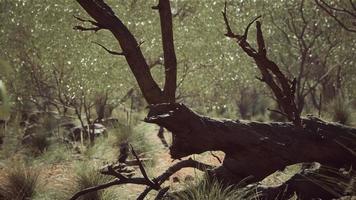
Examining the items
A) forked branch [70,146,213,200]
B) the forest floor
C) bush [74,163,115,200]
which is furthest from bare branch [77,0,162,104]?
bush [74,163,115,200]

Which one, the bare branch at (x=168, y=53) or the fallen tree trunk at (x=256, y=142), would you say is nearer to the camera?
the fallen tree trunk at (x=256, y=142)

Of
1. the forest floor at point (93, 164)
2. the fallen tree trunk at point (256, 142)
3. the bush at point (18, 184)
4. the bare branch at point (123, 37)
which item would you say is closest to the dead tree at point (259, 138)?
the fallen tree trunk at point (256, 142)

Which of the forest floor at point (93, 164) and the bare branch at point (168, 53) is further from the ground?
the bare branch at point (168, 53)

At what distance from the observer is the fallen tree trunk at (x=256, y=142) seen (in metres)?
5.33

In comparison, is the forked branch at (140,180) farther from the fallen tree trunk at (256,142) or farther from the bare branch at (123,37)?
the bare branch at (123,37)

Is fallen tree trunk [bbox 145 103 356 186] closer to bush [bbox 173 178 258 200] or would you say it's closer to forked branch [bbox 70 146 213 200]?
bush [bbox 173 178 258 200]

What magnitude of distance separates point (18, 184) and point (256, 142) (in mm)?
4547

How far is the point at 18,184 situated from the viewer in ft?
26.5

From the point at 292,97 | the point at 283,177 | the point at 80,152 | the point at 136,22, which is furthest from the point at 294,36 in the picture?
the point at 292,97

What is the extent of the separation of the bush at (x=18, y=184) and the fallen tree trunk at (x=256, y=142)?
3639 millimetres

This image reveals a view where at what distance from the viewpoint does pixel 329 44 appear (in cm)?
1733

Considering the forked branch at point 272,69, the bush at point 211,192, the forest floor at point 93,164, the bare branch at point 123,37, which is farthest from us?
the forest floor at point 93,164

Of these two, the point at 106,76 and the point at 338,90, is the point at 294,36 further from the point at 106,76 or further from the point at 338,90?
the point at 106,76

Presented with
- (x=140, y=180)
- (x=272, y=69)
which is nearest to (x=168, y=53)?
(x=272, y=69)
